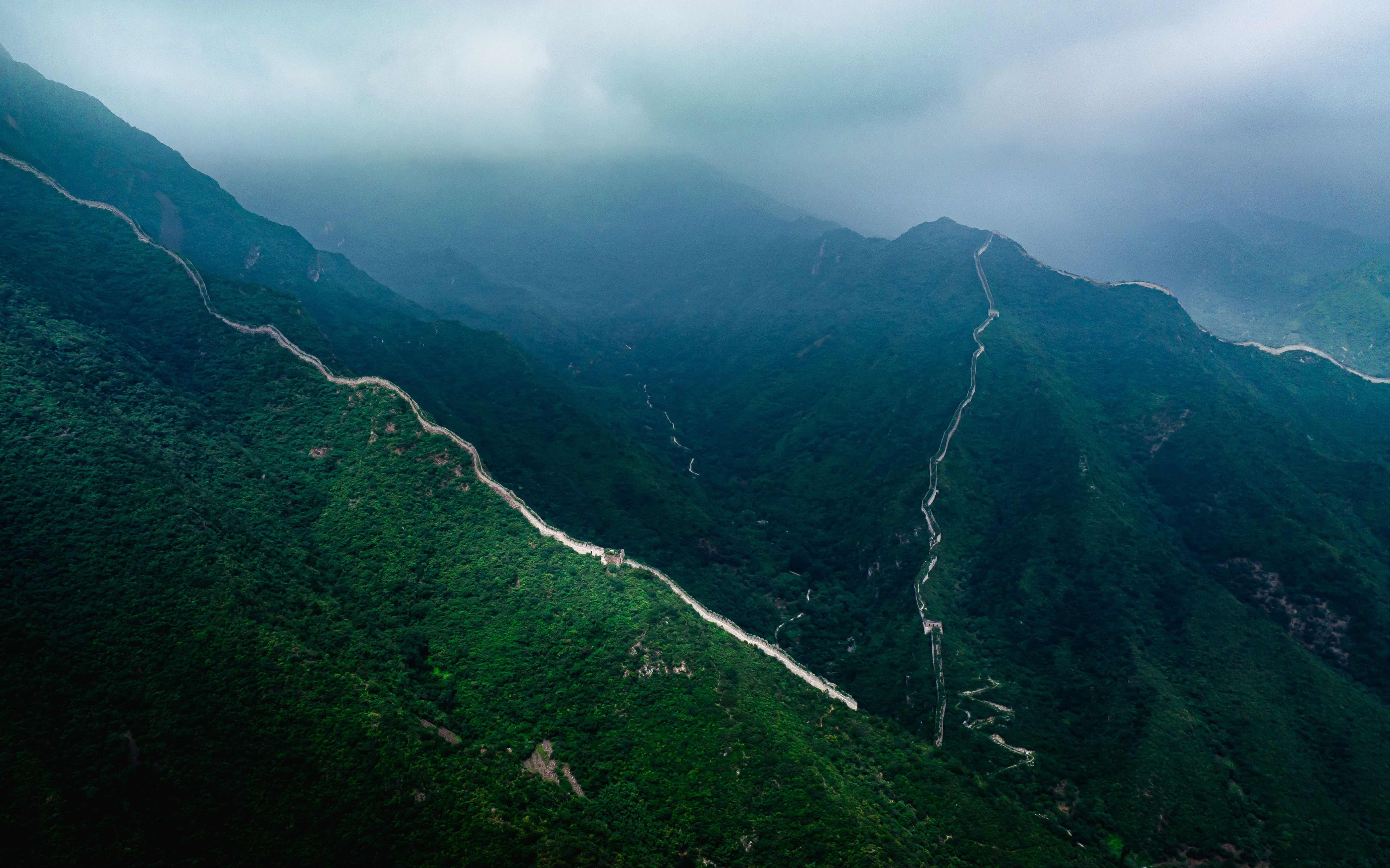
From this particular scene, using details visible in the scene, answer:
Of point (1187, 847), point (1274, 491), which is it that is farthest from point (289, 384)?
point (1274, 491)

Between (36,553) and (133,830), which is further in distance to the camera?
(36,553)

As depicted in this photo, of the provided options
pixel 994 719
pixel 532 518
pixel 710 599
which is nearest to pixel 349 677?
pixel 532 518

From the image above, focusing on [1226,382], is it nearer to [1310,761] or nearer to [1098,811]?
[1310,761]

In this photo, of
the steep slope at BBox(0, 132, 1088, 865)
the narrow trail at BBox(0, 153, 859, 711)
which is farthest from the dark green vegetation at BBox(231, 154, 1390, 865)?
the steep slope at BBox(0, 132, 1088, 865)

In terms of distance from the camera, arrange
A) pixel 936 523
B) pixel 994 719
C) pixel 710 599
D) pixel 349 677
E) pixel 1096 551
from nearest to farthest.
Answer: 1. pixel 349 677
2. pixel 994 719
3. pixel 710 599
4. pixel 1096 551
5. pixel 936 523

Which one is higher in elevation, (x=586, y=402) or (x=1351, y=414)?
(x=1351, y=414)

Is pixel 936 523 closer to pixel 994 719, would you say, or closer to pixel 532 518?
pixel 994 719
